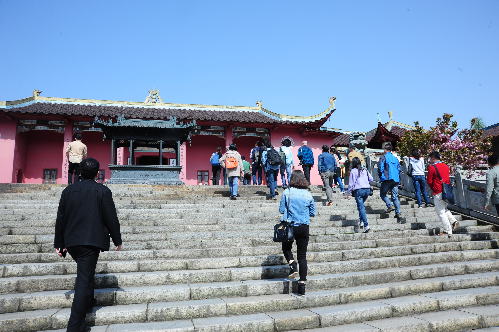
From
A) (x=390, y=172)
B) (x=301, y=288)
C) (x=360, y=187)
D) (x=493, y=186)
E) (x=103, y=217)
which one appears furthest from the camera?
(x=390, y=172)

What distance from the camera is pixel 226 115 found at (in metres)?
20.0

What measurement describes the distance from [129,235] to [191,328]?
114 inches

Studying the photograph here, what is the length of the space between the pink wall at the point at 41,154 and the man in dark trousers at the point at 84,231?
57.8ft

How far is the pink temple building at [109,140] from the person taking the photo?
17047 millimetres

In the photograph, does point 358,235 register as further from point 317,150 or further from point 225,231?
point 317,150

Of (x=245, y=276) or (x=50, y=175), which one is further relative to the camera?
(x=50, y=175)

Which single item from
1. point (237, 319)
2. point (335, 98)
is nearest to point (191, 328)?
point (237, 319)

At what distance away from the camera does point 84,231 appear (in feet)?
10.4

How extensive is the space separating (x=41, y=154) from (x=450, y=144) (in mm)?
24259

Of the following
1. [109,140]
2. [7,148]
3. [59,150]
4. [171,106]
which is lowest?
[7,148]

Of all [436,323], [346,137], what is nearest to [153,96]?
[346,137]

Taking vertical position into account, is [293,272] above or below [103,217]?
below

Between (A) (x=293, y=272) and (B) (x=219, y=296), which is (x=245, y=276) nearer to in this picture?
(B) (x=219, y=296)

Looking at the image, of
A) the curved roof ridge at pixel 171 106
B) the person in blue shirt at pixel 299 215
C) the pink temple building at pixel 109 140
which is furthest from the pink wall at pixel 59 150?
the person in blue shirt at pixel 299 215
